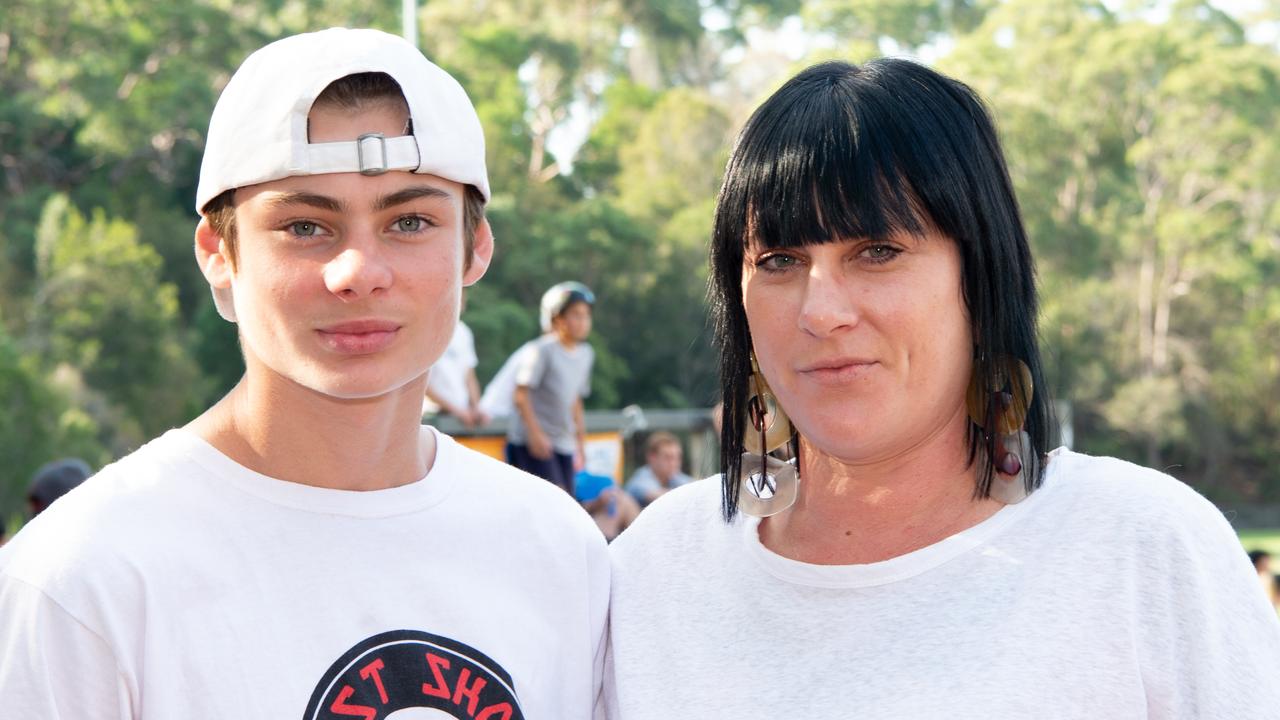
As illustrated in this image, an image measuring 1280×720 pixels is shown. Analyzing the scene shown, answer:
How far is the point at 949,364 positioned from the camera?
2.36 meters

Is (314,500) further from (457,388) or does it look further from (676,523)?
(457,388)

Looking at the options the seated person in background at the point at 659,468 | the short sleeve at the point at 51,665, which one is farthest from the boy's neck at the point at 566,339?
the short sleeve at the point at 51,665

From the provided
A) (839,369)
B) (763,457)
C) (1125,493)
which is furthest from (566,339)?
(1125,493)

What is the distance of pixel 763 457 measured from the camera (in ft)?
8.76

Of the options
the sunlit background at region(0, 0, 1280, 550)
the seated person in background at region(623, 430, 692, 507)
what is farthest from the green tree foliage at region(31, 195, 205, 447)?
the seated person in background at region(623, 430, 692, 507)

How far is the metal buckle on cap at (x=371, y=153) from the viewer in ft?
7.84

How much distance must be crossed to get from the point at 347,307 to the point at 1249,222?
1887 inches

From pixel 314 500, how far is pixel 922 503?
1.00 meters

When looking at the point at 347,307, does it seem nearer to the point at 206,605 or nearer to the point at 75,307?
the point at 206,605

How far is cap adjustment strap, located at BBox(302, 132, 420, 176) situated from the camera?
237 centimetres

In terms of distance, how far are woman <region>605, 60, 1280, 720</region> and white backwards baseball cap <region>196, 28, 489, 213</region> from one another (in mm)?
508

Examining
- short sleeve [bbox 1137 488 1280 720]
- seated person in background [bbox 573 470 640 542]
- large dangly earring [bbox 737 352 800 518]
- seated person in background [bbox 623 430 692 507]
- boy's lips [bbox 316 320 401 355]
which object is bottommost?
seated person in background [bbox 623 430 692 507]

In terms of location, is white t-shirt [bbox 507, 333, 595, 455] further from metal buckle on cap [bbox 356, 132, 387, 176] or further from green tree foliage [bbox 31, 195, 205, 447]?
green tree foliage [bbox 31, 195, 205, 447]

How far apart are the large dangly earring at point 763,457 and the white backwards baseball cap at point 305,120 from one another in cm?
66
